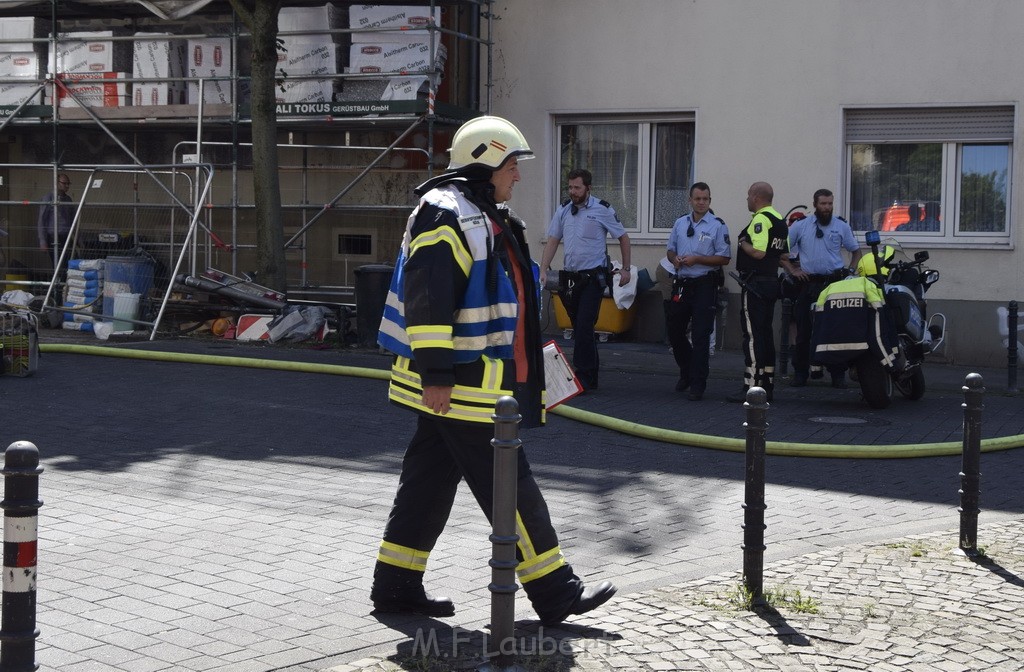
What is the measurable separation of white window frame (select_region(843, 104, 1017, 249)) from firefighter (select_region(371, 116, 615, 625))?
1134 centimetres

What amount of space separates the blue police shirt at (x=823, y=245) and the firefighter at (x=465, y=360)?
27.0 ft

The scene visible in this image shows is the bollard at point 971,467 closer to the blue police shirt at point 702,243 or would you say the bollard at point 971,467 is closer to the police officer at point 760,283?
the police officer at point 760,283

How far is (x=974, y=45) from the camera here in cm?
1518

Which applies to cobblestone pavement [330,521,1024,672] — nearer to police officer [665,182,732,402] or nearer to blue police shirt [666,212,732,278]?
police officer [665,182,732,402]

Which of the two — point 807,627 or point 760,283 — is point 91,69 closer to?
point 760,283

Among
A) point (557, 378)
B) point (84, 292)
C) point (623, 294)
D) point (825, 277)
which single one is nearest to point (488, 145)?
point (557, 378)

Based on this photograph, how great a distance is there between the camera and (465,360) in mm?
5133

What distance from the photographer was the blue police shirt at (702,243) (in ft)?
39.2

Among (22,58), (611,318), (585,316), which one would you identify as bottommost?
(611,318)

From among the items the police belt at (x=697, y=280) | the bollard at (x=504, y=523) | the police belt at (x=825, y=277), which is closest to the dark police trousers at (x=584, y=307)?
the police belt at (x=697, y=280)

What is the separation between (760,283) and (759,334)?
0.45 metres

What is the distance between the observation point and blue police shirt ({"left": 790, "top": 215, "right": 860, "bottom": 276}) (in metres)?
13.2

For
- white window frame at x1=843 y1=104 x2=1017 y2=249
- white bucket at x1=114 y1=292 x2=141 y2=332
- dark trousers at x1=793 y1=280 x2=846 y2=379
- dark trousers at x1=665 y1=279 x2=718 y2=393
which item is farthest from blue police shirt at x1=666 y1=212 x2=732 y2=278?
white bucket at x1=114 y1=292 x2=141 y2=332

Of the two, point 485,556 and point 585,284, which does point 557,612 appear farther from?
point 585,284
